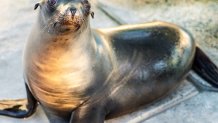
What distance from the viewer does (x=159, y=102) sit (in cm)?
298

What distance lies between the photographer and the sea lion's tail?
3.09 metres

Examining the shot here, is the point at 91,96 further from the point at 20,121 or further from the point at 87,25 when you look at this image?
the point at 20,121

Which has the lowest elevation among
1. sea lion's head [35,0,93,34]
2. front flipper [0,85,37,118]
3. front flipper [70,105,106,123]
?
front flipper [0,85,37,118]

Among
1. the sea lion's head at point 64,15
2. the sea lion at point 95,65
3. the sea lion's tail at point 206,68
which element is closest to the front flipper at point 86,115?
the sea lion at point 95,65

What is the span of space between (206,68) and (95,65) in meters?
0.93

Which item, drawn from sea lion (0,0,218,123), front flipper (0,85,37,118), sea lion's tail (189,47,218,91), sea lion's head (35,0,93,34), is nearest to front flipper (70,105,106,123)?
sea lion (0,0,218,123)

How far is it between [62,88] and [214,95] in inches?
42.1

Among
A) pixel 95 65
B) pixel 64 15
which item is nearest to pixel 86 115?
pixel 95 65

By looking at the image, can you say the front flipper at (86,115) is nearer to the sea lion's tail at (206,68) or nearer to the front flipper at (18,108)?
the front flipper at (18,108)

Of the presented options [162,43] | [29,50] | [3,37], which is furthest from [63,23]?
[3,37]

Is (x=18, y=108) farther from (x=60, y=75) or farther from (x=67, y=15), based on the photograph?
(x=67, y=15)

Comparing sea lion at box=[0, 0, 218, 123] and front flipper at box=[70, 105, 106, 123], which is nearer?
sea lion at box=[0, 0, 218, 123]

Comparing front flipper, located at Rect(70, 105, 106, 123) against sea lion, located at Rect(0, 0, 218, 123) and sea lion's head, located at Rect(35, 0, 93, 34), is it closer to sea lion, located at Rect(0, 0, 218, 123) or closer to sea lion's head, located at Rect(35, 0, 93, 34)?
sea lion, located at Rect(0, 0, 218, 123)

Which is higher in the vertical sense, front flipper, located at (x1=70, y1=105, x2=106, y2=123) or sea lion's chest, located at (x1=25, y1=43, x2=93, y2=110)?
sea lion's chest, located at (x1=25, y1=43, x2=93, y2=110)
